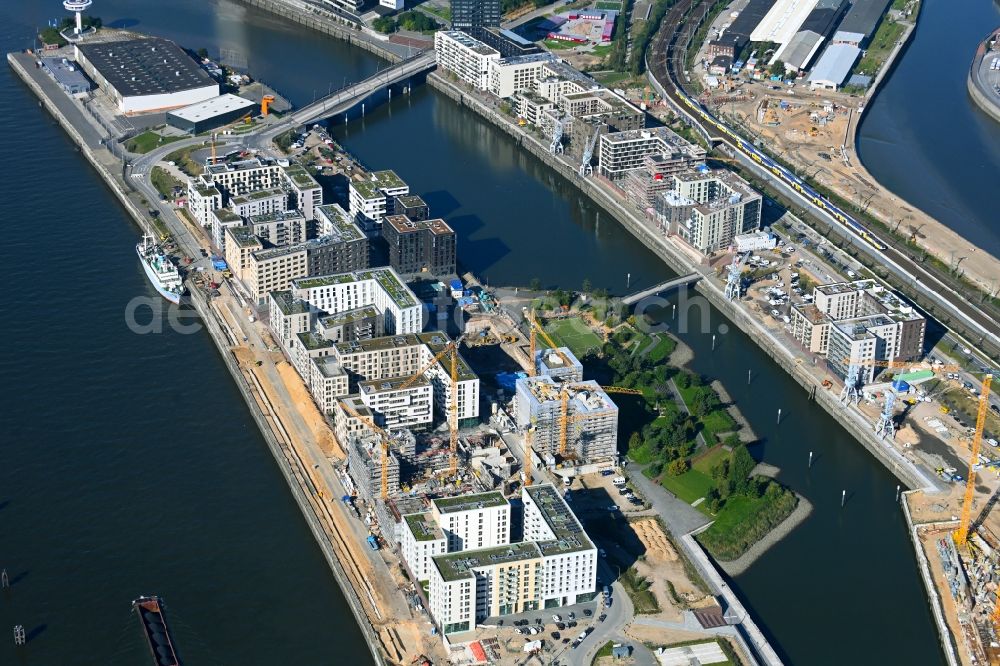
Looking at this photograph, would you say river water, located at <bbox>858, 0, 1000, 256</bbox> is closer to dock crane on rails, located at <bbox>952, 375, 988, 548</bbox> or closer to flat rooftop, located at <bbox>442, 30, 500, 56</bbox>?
dock crane on rails, located at <bbox>952, 375, 988, 548</bbox>

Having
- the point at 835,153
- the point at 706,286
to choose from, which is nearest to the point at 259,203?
the point at 706,286

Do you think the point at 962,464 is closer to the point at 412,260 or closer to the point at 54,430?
the point at 412,260

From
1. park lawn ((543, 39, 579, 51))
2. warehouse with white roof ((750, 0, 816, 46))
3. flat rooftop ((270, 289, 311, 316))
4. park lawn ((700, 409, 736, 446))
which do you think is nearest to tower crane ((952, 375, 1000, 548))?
park lawn ((700, 409, 736, 446))

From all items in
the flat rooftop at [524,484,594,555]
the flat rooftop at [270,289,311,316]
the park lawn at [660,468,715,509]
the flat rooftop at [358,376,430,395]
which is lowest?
the park lawn at [660,468,715,509]

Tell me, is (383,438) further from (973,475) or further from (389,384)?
(973,475)

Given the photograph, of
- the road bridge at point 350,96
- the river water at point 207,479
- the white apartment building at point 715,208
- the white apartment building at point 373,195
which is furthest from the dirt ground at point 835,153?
the white apartment building at point 373,195

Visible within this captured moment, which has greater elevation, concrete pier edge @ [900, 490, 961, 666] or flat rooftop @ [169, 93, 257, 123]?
flat rooftop @ [169, 93, 257, 123]
